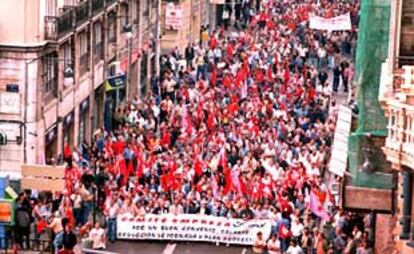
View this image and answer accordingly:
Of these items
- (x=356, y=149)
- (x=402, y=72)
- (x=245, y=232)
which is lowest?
(x=245, y=232)

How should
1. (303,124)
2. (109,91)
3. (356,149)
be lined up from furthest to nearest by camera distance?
(109,91)
(303,124)
(356,149)

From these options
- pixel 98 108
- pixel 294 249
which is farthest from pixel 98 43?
pixel 294 249

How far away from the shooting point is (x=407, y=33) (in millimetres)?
28641

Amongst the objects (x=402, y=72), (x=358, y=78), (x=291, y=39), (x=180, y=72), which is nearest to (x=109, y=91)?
(x=180, y=72)

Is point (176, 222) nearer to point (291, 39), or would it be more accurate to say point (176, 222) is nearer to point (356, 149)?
point (356, 149)

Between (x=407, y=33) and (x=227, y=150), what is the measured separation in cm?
1671

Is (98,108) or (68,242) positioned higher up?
(98,108)

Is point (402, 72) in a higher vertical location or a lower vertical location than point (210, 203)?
higher

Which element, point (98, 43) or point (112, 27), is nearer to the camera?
point (98, 43)

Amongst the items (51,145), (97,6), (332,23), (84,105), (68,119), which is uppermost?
(97,6)

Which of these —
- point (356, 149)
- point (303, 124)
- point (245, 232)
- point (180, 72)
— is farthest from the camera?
point (180, 72)

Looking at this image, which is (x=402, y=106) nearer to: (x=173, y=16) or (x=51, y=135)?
(x=51, y=135)

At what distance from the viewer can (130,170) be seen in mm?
43062

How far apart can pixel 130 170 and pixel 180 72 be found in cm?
1850
